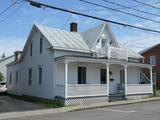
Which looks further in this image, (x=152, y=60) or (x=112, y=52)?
A: (x=152, y=60)

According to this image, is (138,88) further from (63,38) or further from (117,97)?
(63,38)

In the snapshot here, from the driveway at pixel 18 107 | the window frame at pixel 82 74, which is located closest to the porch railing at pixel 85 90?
the window frame at pixel 82 74

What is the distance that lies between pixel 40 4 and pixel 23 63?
60.9 ft

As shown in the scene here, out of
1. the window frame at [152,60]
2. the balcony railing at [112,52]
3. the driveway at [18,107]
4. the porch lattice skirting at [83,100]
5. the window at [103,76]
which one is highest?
the window frame at [152,60]

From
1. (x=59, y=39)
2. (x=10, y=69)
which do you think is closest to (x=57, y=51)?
(x=59, y=39)

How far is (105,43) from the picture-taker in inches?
1113

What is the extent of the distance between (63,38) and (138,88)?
27.3ft

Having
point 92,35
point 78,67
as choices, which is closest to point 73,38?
point 92,35

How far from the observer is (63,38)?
26453 mm

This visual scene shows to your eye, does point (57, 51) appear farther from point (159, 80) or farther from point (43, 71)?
point (159, 80)

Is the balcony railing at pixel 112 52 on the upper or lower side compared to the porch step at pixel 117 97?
upper

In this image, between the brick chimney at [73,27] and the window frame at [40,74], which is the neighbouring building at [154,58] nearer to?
the brick chimney at [73,27]

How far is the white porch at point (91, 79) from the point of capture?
71.6 feet

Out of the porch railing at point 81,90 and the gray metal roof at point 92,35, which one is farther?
the gray metal roof at point 92,35
